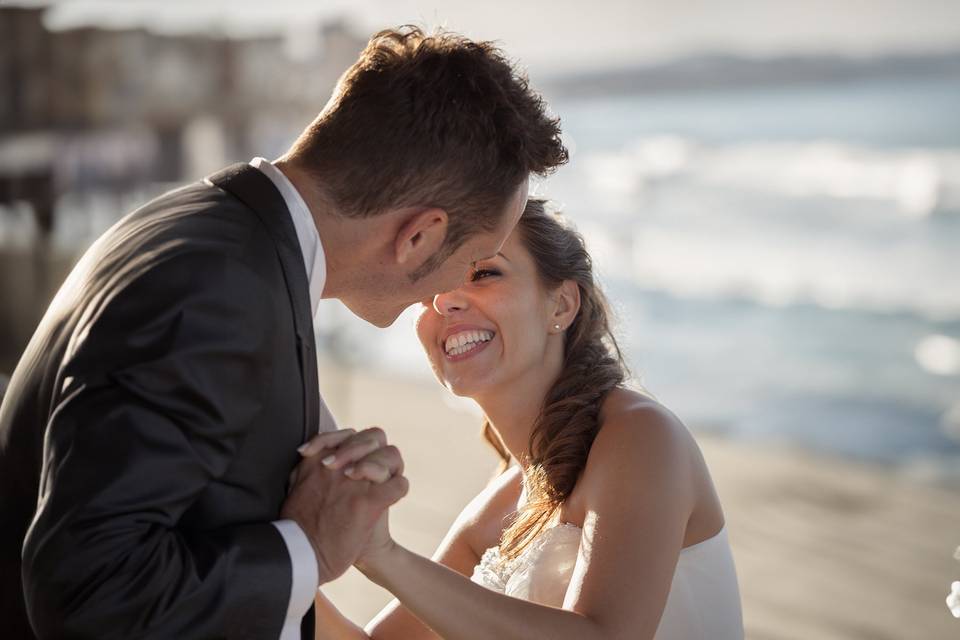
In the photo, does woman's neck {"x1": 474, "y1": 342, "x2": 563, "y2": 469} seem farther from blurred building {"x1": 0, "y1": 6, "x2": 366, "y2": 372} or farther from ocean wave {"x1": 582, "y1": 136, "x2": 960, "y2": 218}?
ocean wave {"x1": 582, "y1": 136, "x2": 960, "y2": 218}

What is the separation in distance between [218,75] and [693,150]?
1353cm

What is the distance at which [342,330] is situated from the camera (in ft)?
41.8

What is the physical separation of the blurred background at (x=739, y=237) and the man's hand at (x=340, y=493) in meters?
0.82

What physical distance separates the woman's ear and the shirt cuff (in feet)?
3.68

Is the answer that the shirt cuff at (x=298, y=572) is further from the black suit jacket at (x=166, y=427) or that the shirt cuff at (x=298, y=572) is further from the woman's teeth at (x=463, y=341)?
the woman's teeth at (x=463, y=341)

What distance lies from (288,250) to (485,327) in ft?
3.15

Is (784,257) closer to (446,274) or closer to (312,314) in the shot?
(446,274)

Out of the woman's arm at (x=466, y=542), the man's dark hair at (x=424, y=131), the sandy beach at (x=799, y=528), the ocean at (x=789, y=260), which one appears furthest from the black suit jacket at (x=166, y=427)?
the ocean at (x=789, y=260)

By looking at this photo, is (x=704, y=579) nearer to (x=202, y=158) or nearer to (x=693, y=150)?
(x=202, y=158)

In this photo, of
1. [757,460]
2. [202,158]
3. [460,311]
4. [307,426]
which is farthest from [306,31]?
[307,426]

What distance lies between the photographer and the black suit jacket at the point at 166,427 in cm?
145

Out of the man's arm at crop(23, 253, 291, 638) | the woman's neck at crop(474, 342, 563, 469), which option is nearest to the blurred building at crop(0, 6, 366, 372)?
the woman's neck at crop(474, 342, 563, 469)

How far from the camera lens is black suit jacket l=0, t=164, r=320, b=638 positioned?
1.45 meters

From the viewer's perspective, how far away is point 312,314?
1766 mm
